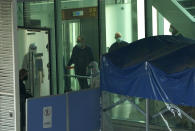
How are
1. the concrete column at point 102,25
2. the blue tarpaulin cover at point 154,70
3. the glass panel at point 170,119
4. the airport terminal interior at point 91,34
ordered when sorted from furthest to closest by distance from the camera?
the concrete column at point 102,25
the airport terminal interior at point 91,34
the glass panel at point 170,119
the blue tarpaulin cover at point 154,70

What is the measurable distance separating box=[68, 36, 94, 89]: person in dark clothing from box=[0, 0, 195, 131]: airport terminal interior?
0.04 m

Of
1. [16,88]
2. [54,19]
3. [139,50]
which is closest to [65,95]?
[16,88]

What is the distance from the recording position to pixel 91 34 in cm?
1452

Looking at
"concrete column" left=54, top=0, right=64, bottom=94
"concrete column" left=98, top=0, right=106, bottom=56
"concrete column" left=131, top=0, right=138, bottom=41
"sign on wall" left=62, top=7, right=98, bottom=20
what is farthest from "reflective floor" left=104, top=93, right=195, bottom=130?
"sign on wall" left=62, top=7, right=98, bottom=20

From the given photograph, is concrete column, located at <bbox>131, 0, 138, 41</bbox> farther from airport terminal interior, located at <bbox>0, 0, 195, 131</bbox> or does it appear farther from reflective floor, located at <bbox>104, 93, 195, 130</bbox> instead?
reflective floor, located at <bbox>104, 93, 195, 130</bbox>

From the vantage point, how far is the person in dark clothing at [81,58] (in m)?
14.5

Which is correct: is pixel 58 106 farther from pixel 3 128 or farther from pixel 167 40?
pixel 167 40

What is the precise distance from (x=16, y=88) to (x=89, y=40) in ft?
14.4

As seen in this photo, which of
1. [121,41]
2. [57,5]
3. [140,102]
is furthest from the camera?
[57,5]

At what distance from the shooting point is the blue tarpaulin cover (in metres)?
9.14

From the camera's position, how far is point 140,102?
41.5 feet

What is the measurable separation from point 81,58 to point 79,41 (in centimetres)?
53

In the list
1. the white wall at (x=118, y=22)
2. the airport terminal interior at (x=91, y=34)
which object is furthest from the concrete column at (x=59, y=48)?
the white wall at (x=118, y=22)

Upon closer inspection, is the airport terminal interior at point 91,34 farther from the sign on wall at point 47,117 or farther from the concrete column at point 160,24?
the sign on wall at point 47,117
